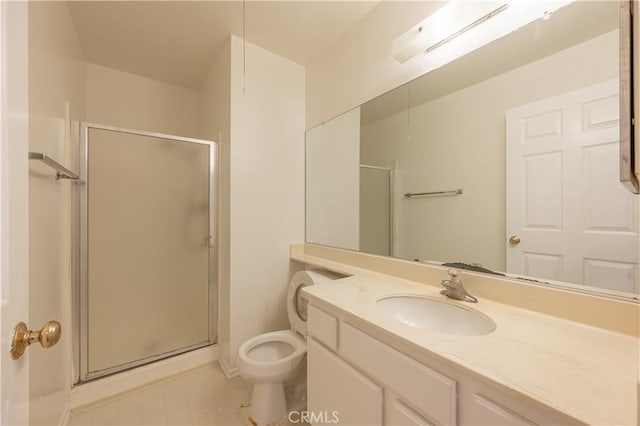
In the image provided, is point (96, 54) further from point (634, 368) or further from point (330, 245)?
point (634, 368)

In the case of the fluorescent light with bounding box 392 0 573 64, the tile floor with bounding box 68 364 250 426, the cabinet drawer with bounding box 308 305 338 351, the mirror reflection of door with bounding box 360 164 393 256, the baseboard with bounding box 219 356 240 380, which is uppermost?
the fluorescent light with bounding box 392 0 573 64

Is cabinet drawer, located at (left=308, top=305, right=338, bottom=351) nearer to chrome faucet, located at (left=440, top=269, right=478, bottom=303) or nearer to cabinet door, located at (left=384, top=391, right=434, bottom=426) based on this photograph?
cabinet door, located at (left=384, top=391, right=434, bottom=426)

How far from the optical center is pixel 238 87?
70.3 inches

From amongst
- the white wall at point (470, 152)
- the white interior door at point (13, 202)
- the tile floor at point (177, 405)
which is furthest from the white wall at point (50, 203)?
the white wall at point (470, 152)

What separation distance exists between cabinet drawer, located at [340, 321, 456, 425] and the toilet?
0.58 metres

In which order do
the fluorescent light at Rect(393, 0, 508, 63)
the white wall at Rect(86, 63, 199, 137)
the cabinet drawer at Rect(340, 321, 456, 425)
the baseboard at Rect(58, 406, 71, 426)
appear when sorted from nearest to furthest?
the cabinet drawer at Rect(340, 321, 456, 425) < the fluorescent light at Rect(393, 0, 508, 63) < the baseboard at Rect(58, 406, 71, 426) < the white wall at Rect(86, 63, 199, 137)

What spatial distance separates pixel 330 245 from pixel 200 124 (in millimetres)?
1870

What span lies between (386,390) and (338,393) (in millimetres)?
261

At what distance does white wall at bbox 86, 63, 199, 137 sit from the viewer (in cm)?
223

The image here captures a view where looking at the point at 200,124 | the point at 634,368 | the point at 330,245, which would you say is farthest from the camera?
the point at 200,124

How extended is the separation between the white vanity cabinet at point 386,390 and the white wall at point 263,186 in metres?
0.84

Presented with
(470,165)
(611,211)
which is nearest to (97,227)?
(470,165)

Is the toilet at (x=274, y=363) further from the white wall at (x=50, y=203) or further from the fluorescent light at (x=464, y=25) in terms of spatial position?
the fluorescent light at (x=464, y=25)

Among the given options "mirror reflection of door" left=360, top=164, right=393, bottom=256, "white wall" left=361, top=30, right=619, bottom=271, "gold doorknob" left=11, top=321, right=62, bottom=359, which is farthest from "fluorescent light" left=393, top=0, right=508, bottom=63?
"gold doorknob" left=11, top=321, right=62, bottom=359
